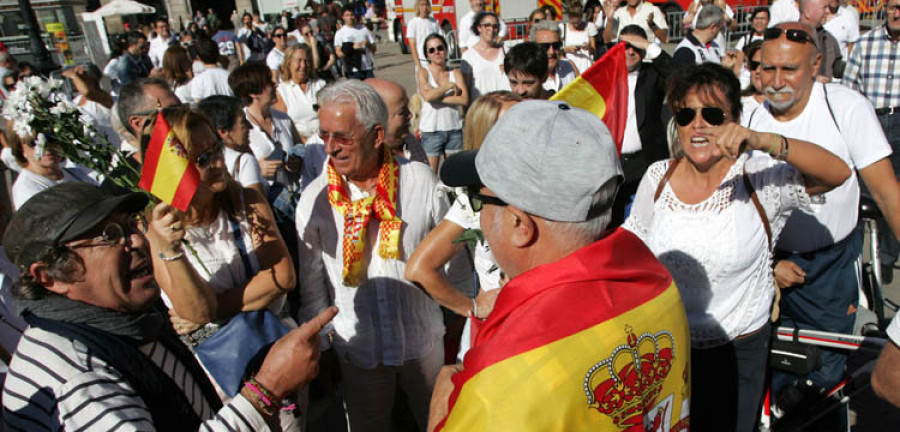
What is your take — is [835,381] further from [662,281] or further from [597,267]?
[597,267]

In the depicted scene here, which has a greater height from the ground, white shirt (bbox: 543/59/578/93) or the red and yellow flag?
the red and yellow flag

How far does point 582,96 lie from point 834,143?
136 centimetres

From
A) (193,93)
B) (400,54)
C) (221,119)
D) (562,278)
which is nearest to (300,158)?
(221,119)

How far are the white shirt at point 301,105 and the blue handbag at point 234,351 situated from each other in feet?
12.3

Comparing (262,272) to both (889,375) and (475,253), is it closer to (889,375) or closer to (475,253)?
(475,253)

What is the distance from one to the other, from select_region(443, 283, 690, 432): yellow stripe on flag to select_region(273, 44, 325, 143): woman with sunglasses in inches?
195

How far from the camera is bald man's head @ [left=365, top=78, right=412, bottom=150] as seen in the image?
3.62m

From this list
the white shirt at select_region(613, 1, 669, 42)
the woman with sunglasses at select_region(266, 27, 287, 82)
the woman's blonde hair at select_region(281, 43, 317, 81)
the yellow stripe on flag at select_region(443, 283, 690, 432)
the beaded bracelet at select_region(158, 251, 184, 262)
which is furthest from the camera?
the woman with sunglasses at select_region(266, 27, 287, 82)

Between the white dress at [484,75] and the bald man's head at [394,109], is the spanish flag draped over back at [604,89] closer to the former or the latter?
the bald man's head at [394,109]

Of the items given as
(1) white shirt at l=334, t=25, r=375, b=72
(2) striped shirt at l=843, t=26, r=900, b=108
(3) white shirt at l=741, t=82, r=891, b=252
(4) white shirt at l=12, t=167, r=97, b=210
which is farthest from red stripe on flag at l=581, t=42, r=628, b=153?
(1) white shirt at l=334, t=25, r=375, b=72

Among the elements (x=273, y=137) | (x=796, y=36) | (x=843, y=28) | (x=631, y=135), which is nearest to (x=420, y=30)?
(x=273, y=137)

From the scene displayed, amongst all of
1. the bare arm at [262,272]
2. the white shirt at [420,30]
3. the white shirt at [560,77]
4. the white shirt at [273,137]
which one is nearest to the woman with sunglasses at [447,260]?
the bare arm at [262,272]

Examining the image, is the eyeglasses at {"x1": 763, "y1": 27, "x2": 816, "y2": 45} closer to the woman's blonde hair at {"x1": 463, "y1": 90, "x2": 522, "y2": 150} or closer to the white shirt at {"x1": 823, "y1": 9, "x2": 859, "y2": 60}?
the woman's blonde hair at {"x1": 463, "y1": 90, "x2": 522, "y2": 150}

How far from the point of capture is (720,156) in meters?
2.33
